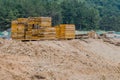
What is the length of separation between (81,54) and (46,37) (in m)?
5.17

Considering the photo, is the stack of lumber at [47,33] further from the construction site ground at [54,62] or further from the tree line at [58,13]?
the tree line at [58,13]

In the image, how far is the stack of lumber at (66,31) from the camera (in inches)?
1617

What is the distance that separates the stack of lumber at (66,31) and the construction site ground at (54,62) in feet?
10.0

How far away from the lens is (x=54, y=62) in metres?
29.0

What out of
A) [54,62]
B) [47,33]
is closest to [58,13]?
[47,33]

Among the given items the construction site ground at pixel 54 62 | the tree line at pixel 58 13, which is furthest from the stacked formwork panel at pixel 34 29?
the tree line at pixel 58 13

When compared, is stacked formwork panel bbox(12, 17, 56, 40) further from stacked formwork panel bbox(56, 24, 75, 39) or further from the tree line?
A: the tree line

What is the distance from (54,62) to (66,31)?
12.4 meters

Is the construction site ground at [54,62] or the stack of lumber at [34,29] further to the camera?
the stack of lumber at [34,29]

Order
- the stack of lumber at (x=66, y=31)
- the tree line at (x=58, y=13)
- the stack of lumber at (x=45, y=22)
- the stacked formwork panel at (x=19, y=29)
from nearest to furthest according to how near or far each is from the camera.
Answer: the stack of lumber at (x=45, y=22), the stacked formwork panel at (x=19, y=29), the stack of lumber at (x=66, y=31), the tree line at (x=58, y=13)

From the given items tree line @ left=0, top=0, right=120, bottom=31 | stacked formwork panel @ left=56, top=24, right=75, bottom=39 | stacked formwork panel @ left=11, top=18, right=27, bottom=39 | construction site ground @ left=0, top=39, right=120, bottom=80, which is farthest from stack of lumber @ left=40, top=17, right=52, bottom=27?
tree line @ left=0, top=0, right=120, bottom=31

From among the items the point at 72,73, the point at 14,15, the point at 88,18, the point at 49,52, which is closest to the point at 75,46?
the point at 49,52

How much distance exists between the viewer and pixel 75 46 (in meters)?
37.0

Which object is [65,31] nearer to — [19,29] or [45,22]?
[45,22]
